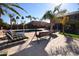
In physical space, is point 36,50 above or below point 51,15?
below

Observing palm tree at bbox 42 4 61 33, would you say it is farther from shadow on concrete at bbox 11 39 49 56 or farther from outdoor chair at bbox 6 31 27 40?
outdoor chair at bbox 6 31 27 40

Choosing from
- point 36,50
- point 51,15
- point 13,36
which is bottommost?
point 36,50

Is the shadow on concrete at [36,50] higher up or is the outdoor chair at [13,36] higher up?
the outdoor chair at [13,36]

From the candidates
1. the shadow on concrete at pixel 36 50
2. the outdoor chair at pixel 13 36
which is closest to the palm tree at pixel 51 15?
the shadow on concrete at pixel 36 50

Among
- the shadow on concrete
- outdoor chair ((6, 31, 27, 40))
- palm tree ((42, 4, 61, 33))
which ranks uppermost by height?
palm tree ((42, 4, 61, 33))

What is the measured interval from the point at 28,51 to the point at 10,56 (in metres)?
0.23

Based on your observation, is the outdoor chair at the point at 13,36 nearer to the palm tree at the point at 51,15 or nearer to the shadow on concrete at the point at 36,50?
the shadow on concrete at the point at 36,50

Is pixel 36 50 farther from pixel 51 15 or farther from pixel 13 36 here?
pixel 51 15

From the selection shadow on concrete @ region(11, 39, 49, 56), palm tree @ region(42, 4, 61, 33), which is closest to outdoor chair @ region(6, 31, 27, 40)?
shadow on concrete @ region(11, 39, 49, 56)

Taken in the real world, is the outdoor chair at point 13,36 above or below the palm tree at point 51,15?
below

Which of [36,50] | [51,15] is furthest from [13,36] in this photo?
[51,15]

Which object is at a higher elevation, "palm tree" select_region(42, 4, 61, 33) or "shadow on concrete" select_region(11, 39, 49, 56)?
"palm tree" select_region(42, 4, 61, 33)

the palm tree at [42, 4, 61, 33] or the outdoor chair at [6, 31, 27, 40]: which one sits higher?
the palm tree at [42, 4, 61, 33]

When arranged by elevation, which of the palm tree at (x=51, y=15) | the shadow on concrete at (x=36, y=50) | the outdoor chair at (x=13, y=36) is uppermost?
the palm tree at (x=51, y=15)
